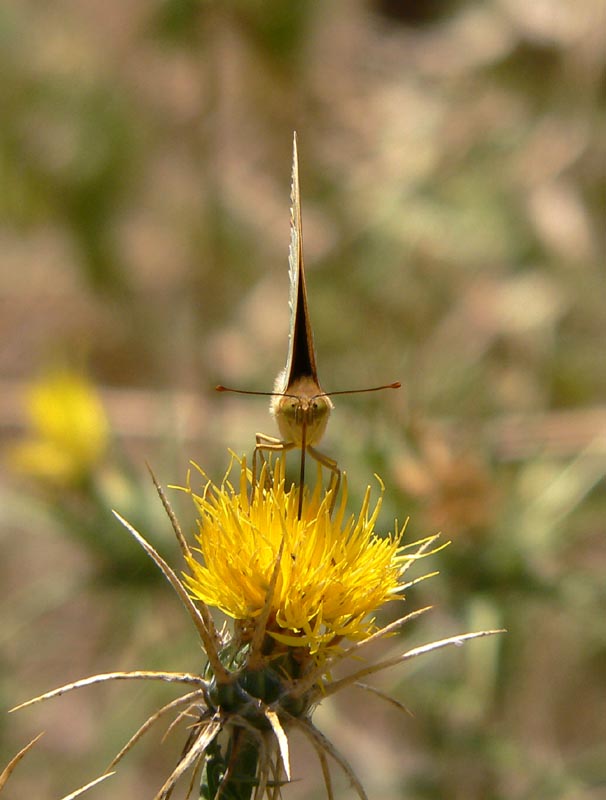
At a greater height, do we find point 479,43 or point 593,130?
point 479,43

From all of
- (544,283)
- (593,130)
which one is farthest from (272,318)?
(593,130)

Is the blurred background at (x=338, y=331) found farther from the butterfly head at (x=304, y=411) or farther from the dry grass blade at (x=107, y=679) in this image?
the dry grass blade at (x=107, y=679)

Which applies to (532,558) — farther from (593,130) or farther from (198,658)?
(593,130)

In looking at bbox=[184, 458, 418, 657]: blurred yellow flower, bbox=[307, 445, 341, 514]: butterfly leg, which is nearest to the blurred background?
bbox=[307, 445, 341, 514]: butterfly leg

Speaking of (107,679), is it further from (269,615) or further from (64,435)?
(64,435)

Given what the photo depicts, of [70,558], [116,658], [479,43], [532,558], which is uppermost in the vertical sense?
[479,43]

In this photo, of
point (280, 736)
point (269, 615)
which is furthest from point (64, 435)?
point (280, 736)
